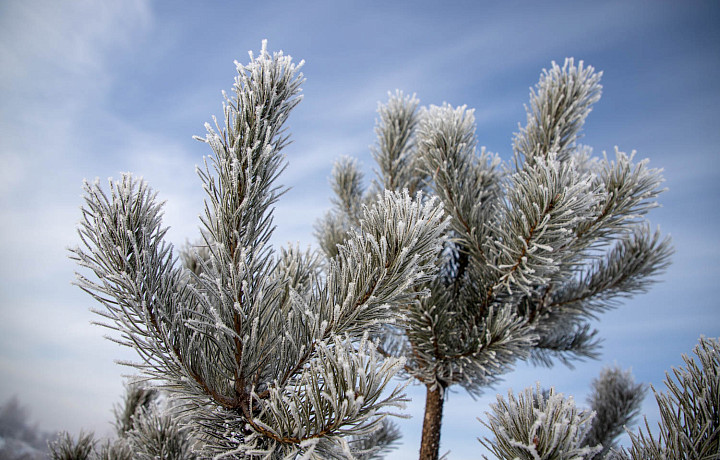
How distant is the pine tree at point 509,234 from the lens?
1888 mm

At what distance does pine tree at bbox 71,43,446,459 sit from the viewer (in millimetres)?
1175

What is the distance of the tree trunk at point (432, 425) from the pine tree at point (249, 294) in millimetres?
1273

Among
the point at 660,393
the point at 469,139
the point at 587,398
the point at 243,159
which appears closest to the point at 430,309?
the point at 469,139

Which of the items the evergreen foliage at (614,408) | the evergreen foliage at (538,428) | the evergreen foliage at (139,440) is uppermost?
the evergreen foliage at (614,408)

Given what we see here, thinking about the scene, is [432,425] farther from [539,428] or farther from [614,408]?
[614,408]

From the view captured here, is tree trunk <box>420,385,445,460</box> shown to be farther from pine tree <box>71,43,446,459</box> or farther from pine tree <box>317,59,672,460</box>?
pine tree <box>71,43,446,459</box>

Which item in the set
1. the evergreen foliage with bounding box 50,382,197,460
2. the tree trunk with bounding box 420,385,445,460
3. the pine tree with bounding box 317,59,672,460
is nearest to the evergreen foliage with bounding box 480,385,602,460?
the pine tree with bounding box 317,59,672,460

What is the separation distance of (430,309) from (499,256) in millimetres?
405

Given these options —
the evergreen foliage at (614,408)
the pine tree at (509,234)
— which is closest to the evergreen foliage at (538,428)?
the pine tree at (509,234)

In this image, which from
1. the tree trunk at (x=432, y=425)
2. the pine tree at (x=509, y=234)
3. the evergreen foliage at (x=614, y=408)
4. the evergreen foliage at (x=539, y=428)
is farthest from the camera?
the evergreen foliage at (x=614, y=408)

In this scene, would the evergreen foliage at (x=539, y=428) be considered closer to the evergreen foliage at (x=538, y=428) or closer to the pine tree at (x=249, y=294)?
the evergreen foliage at (x=538, y=428)

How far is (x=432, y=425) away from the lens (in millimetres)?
2418

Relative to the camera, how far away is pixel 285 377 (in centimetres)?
134

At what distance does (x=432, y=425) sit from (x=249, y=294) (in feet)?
5.30
